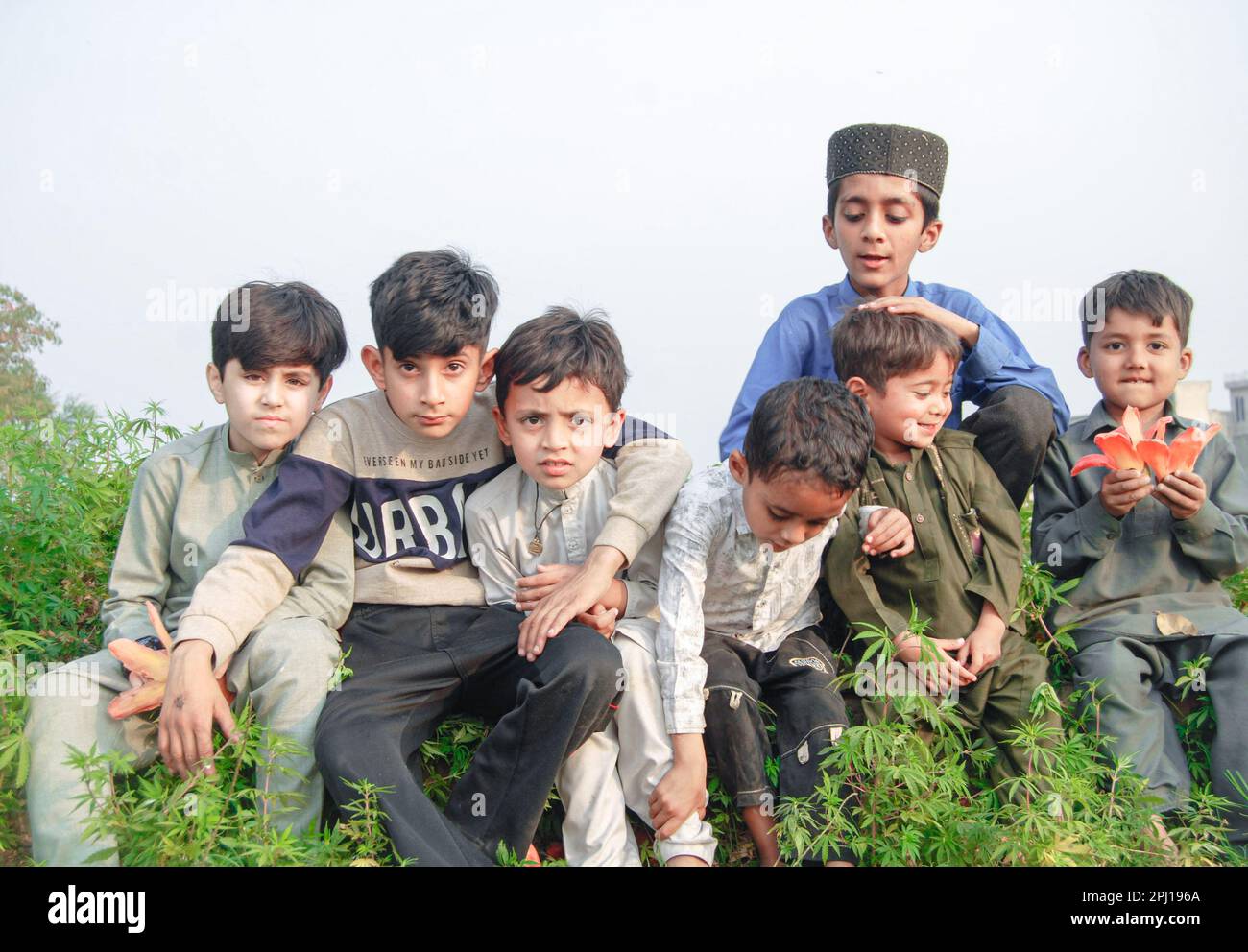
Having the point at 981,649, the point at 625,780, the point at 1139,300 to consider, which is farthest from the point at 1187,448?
the point at 625,780

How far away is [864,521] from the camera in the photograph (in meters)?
3.46

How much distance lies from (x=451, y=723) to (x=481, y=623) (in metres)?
0.34

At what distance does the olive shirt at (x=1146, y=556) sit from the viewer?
366 cm

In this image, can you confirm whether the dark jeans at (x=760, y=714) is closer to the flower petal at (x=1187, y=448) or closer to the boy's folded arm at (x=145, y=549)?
the flower petal at (x=1187, y=448)

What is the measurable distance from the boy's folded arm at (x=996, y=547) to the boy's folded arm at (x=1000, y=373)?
1.50ft

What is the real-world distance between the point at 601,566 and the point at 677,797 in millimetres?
706

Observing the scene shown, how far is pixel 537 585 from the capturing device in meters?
3.38

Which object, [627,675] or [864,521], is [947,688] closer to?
[864,521]

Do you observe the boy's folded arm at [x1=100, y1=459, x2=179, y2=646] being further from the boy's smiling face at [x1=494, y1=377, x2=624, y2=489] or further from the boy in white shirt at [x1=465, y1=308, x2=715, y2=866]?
the boy's smiling face at [x1=494, y1=377, x2=624, y2=489]
